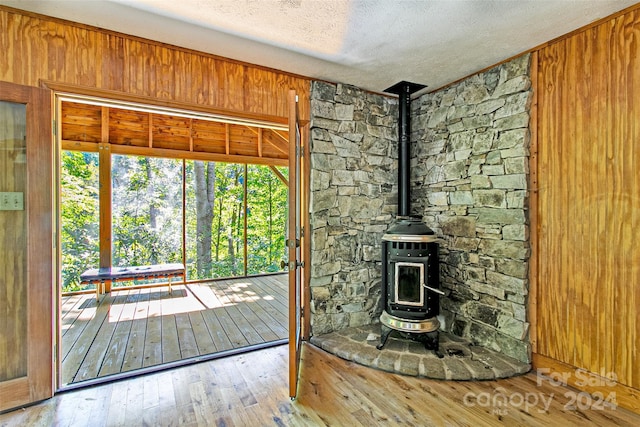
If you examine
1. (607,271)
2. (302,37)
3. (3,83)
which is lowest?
(607,271)

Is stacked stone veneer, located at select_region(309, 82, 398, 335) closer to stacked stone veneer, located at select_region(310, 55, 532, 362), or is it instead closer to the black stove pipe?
stacked stone veneer, located at select_region(310, 55, 532, 362)

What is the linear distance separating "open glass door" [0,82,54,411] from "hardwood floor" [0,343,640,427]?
0.82 feet

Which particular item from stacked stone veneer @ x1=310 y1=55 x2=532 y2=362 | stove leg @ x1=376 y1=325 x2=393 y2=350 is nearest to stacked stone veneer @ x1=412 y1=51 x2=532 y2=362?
stacked stone veneer @ x1=310 y1=55 x2=532 y2=362

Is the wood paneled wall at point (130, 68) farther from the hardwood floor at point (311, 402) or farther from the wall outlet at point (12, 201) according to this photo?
the hardwood floor at point (311, 402)

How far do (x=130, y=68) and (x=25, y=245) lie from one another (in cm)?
147

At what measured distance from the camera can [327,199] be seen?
309 cm

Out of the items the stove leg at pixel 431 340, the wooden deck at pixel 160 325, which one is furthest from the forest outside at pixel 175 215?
the stove leg at pixel 431 340

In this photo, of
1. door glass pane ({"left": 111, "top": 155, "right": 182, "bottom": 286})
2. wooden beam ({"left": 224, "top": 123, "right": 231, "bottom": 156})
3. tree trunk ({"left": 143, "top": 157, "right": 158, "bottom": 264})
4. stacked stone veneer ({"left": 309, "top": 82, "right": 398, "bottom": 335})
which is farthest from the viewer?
tree trunk ({"left": 143, "top": 157, "right": 158, "bottom": 264})

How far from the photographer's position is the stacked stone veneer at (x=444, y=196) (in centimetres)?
255

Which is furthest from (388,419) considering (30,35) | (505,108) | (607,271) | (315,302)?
(30,35)

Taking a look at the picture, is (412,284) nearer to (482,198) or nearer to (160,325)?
(482,198)

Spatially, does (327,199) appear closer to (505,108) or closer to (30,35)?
(505,108)

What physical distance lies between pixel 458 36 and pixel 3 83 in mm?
3159

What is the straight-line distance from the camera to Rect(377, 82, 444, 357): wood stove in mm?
2611
